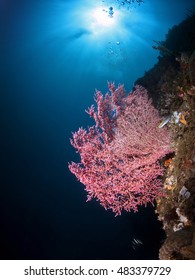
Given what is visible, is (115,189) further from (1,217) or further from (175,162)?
(1,217)

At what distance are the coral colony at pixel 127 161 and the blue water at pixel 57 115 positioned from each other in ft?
27.3

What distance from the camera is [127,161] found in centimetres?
Result: 500

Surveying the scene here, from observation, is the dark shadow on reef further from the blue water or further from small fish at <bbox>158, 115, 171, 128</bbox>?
the blue water

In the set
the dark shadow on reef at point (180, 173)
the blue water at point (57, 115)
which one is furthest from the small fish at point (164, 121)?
the blue water at point (57, 115)

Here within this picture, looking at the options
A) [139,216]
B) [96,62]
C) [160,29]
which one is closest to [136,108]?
[139,216]

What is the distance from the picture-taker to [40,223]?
111 ft

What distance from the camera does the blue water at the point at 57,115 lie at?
876 inches

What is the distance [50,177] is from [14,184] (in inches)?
312

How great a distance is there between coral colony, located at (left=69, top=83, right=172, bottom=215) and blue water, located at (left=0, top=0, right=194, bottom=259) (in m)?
8.31

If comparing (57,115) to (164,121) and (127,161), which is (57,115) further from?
(127,161)

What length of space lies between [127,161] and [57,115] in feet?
261

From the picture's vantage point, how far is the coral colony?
4.90 m

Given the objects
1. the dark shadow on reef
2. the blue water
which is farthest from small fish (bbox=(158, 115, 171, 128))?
the blue water

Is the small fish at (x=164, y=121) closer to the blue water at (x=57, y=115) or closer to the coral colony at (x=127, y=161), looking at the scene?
the coral colony at (x=127, y=161)
